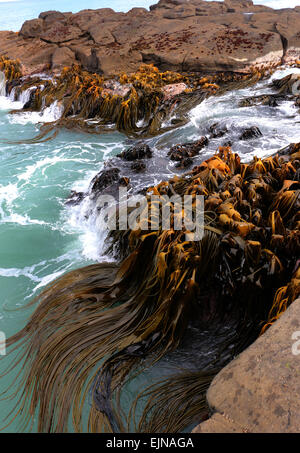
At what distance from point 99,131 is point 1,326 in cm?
560

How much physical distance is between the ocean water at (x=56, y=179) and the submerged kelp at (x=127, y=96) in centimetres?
35

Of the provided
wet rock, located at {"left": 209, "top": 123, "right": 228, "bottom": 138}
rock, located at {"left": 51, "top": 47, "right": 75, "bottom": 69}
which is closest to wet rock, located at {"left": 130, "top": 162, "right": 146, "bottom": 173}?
wet rock, located at {"left": 209, "top": 123, "right": 228, "bottom": 138}

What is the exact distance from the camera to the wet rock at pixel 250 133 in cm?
585

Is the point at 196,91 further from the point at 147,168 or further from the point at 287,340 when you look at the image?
the point at 287,340

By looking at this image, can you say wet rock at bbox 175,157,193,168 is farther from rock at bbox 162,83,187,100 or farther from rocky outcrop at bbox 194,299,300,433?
rocky outcrop at bbox 194,299,300,433

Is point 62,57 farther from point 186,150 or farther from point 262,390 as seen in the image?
point 262,390

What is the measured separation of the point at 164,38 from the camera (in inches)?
434

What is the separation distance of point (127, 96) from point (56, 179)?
336cm

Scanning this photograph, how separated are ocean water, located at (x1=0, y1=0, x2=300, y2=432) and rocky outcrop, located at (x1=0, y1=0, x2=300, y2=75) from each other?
1.78m

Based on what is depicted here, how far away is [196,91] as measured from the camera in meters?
8.32

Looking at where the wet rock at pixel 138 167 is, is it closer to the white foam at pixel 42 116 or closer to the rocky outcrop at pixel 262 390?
the rocky outcrop at pixel 262 390

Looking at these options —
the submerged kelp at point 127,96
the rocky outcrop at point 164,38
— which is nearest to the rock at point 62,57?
the rocky outcrop at point 164,38
